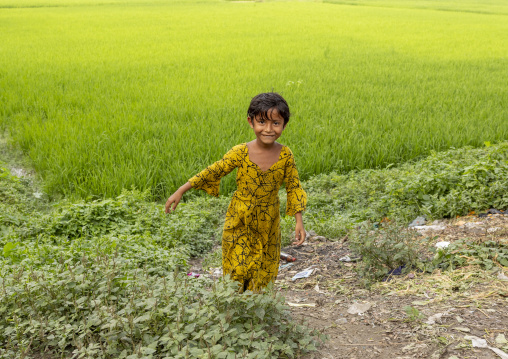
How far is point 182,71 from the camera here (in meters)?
10.6

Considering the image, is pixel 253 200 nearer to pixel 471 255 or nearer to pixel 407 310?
pixel 407 310

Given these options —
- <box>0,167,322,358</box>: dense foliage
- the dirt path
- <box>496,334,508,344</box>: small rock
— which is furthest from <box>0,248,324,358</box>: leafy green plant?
<box>496,334,508,344</box>: small rock

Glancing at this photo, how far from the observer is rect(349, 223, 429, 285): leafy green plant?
9.65 ft

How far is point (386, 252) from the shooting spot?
2977 millimetres

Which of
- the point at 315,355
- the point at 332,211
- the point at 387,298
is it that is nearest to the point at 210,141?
the point at 332,211

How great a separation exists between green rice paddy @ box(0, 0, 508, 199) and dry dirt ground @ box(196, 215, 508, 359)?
2418 mm

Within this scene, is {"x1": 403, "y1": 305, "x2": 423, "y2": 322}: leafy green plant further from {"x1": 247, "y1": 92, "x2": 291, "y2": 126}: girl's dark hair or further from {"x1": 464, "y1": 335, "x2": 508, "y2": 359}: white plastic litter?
{"x1": 247, "y1": 92, "x2": 291, "y2": 126}: girl's dark hair

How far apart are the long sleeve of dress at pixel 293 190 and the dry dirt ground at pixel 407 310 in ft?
1.38

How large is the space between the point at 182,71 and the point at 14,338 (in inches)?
352

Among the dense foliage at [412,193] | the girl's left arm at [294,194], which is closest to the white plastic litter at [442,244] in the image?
the dense foliage at [412,193]

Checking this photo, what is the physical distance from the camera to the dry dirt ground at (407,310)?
2092 mm

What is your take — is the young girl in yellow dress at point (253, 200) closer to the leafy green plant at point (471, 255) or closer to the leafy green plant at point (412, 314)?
the leafy green plant at point (412, 314)

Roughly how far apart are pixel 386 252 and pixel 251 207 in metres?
0.91

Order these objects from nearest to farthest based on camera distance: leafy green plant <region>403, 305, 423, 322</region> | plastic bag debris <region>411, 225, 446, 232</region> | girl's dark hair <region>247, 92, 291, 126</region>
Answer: leafy green plant <region>403, 305, 423, 322</region> → girl's dark hair <region>247, 92, 291, 126</region> → plastic bag debris <region>411, 225, 446, 232</region>
